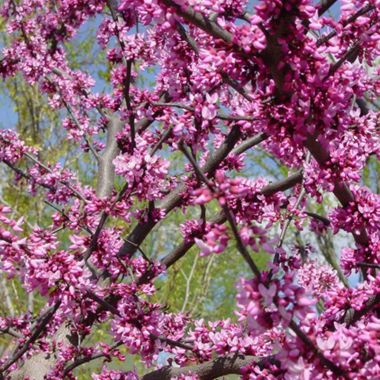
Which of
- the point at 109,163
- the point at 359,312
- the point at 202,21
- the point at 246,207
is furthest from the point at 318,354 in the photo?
the point at 109,163

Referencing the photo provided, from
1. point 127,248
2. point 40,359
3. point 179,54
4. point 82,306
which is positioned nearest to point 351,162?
point 179,54

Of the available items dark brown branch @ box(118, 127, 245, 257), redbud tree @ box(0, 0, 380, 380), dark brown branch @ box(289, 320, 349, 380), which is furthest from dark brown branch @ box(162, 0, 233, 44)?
dark brown branch @ box(118, 127, 245, 257)

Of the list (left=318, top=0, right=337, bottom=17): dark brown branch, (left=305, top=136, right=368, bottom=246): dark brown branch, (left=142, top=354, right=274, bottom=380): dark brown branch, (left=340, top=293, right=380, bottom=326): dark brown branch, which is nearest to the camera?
(left=305, top=136, right=368, bottom=246): dark brown branch

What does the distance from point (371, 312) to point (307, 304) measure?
4.15 feet

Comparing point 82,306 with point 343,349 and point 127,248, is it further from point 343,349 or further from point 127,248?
point 343,349

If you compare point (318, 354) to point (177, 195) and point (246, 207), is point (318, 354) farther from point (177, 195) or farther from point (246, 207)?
point (177, 195)

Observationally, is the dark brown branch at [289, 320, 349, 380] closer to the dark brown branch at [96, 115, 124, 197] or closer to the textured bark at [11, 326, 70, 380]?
the textured bark at [11, 326, 70, 380]

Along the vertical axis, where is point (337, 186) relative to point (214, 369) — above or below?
above

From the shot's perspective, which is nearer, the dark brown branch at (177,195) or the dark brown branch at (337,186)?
the dark brown branch at (337,186)

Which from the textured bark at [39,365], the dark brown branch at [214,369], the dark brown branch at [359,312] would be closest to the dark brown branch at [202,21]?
the dark brown branch at [359,312]

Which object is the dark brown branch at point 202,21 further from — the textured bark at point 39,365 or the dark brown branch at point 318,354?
the textured bark at point 39,365

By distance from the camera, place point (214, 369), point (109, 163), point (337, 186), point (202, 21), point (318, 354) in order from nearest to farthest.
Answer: point (318, 354) → point (202, 21) → point (337, 186) → point (214, 369) → point (109, 163)

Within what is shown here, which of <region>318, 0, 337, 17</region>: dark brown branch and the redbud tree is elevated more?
<region>318, 0, 337, 17</region>: dark brown branch

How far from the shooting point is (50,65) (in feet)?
24.4
